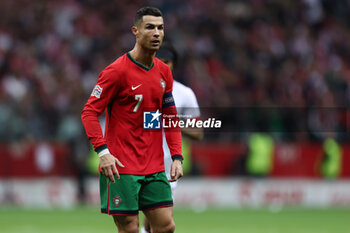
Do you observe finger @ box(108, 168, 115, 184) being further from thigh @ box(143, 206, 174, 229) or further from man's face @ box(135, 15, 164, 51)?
man's face @ box(135, 15, 164, 51)

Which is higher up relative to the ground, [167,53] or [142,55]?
[167,53]

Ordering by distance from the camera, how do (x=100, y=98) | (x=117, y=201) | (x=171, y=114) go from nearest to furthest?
(x=100, y=98), (x=117, y=201), (x=171, y=114)

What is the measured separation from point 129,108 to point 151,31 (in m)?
0.64

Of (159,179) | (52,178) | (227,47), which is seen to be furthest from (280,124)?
(159,179)

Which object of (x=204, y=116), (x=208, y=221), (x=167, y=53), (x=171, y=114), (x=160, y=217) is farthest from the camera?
(x=204, y=116)

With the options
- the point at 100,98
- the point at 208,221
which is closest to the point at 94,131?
the point at 100,98

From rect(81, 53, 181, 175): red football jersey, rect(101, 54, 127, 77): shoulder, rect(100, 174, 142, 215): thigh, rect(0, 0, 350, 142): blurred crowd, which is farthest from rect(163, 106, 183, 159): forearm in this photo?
rect(0, 0, 350, 142): blurred crowd

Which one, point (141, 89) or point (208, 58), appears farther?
point (208, 58)

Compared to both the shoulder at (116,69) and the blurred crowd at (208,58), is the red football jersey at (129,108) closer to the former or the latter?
the shoulder at (116,69)

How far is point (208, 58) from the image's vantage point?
752 inches

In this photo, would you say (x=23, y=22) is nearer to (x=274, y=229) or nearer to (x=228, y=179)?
(x=228, y=179)

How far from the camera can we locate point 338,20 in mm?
21203

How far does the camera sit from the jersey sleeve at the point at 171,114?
20.2ft

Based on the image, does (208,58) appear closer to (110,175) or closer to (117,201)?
(117,201)
